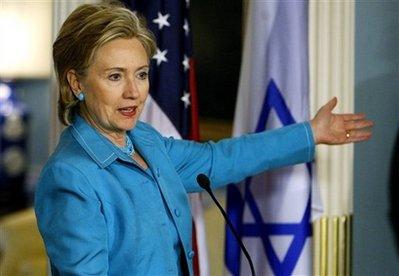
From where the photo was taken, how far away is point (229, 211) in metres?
2.27

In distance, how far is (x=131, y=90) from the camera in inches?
61.9

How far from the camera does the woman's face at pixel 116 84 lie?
1553mm

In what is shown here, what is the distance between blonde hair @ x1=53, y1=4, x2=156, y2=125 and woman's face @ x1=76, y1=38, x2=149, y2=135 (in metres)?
0.01

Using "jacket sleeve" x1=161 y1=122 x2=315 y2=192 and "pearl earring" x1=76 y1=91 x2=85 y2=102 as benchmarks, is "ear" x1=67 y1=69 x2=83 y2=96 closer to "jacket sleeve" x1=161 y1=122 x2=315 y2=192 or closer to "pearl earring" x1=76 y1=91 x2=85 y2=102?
"pearl earring" x1=76 y1=91 x2=85 y2=102

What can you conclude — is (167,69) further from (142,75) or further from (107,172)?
(107,172)

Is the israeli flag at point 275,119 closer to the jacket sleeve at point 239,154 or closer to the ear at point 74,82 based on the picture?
the jacket sleeve at point 239,154

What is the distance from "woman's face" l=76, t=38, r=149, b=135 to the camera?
1.55 m

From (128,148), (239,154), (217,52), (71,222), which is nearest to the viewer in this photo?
(71,222)

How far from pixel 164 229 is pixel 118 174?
0.46ft

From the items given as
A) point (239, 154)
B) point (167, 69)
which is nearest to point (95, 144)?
point (239, 154)

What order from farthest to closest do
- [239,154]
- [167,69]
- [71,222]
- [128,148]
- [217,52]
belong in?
[217,52] < [167,69] < [239,154] < [128,148] < [71,222]

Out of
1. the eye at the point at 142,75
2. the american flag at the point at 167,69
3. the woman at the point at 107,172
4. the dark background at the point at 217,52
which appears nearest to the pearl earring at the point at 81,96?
the woman at the point at 107,172

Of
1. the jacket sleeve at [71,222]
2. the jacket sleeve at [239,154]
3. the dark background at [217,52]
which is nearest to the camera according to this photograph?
the jacket sleeve at [71,222]

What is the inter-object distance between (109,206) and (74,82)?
26cm
